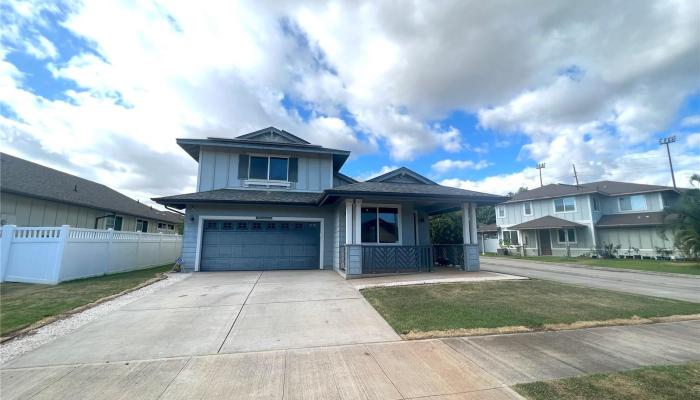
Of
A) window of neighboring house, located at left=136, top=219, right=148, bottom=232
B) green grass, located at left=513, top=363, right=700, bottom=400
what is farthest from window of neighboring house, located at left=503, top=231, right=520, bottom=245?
window of neighboring house, located at left=136, top=219, right=148, bottom=232

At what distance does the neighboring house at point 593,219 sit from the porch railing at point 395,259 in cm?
1985

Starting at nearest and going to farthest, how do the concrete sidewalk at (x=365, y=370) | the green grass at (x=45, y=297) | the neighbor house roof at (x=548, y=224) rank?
the concrete sidewalk at (x=365, y=370)
the green grass at (x=45, y=297)
the neighbor house roof at (x=548, y=224)

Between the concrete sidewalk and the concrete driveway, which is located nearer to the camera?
the concrete sidewalk

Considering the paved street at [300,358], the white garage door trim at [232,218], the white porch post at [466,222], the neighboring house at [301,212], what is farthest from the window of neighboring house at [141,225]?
the white porch post at [466,222]

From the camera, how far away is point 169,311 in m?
6.13

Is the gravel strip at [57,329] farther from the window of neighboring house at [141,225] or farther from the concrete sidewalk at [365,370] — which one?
the window of neighboring house at [141,225]

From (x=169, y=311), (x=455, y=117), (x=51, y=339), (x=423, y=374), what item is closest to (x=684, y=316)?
(x=423, y=374)

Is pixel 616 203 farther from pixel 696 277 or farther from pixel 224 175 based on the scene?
pixel 224 175

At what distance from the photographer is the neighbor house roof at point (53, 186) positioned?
1291 centimetres

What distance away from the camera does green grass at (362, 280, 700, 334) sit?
5336 mm

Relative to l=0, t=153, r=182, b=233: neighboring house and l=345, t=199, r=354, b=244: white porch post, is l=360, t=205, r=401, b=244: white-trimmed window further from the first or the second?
l=0, t=153, r=182, b=233: neighboring house

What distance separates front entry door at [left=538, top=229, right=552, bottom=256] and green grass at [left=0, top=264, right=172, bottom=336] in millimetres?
31193

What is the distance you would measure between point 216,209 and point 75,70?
6.32 m

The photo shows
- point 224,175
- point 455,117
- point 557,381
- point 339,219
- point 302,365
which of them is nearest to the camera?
point 557,381
